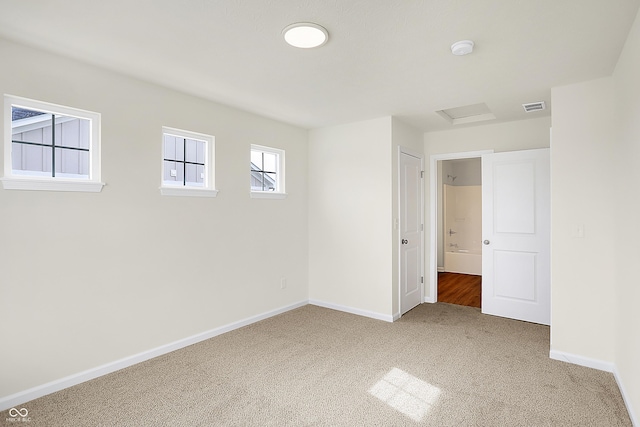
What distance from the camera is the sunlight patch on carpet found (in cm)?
229

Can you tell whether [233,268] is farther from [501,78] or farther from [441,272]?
[441,272]

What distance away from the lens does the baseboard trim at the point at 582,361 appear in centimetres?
282

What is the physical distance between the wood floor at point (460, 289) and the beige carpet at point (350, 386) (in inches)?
51.3

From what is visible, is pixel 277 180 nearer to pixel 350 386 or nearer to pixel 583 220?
pixel 350 386

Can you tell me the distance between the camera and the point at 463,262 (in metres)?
6.99

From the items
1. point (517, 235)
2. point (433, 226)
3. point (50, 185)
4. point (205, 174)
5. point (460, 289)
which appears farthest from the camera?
point (460, 289)

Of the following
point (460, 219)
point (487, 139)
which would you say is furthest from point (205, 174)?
point (460, 219)

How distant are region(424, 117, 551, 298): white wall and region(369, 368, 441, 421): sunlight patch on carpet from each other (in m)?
2.49

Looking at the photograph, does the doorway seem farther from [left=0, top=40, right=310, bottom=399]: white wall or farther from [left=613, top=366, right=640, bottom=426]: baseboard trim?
[left=0, top=40, right=310, bottom=399]: white wall

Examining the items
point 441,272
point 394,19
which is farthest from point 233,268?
point 441,272

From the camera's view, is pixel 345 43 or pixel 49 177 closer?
pixel 345 43

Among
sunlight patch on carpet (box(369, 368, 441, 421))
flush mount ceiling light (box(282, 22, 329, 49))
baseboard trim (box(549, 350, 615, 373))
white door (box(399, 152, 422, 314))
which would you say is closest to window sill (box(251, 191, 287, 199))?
white door (box(399, 152, 422, 314))

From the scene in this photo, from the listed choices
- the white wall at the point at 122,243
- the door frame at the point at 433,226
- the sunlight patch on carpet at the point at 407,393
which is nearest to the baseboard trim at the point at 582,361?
the sunlight patch on carpet at the point at 407,393

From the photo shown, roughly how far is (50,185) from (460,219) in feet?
24.4
